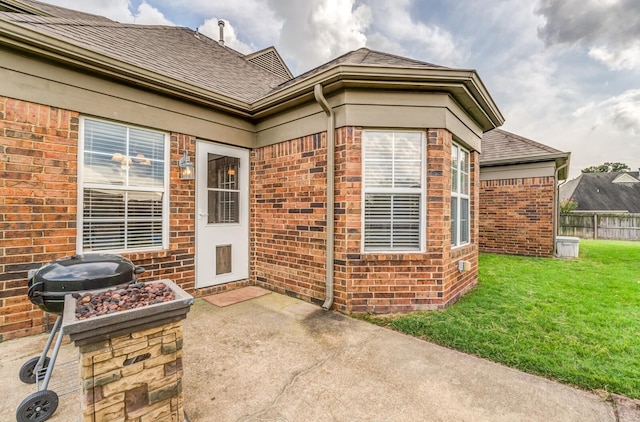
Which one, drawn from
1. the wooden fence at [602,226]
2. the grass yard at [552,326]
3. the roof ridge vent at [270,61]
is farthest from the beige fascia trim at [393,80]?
the wooden fence at [602,226]

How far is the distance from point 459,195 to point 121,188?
512 centimetres

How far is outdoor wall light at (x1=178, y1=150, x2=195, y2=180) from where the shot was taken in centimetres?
395

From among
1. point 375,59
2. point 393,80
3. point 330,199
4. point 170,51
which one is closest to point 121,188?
point 330,199

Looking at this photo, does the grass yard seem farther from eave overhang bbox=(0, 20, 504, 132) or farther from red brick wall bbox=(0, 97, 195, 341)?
red brick wall bbox=(0, 97, 195, 341)

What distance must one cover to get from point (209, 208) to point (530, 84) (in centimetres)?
1088

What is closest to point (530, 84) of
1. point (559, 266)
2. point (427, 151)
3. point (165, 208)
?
point (559, 266)

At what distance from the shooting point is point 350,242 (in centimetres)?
374

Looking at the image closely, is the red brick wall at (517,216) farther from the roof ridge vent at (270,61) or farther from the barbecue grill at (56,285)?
the barbecue grill at (56,285)

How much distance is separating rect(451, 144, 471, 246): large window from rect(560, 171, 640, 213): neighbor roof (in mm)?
25548

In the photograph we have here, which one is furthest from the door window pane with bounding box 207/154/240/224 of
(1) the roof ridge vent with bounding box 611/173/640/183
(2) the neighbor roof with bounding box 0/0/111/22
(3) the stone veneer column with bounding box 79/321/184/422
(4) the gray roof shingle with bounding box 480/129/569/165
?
(1) the roof ridge vent with bounding box 611/173/640/183

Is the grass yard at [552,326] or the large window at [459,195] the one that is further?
the large window at [459,195]

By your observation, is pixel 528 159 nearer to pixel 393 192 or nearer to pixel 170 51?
pixel 393 192

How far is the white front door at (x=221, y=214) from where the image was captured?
14.3 ft

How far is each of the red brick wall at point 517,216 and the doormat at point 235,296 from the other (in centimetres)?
792
